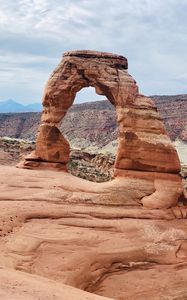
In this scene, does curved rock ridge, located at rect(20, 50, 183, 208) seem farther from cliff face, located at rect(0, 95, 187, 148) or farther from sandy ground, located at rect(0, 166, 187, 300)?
cliff face, located at rect(0, 95, 187, 148)

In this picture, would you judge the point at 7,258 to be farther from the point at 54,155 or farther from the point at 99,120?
the point at 99,120

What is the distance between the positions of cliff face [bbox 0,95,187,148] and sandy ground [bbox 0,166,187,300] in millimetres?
74809

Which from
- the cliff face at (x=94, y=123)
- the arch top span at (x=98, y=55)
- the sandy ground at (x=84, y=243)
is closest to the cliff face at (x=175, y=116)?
the cliff face at (x=94, y=123)

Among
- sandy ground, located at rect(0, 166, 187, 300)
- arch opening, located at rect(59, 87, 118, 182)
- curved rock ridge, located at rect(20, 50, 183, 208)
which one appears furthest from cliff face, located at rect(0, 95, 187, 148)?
sandy ground, located at rect(0, 166, 187, 300)

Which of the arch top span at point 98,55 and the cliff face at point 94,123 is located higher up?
the arch top span at point 98,55

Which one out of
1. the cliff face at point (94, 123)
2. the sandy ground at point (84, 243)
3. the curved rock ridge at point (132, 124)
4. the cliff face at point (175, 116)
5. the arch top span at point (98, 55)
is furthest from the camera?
the cliff face at point (94, 123)

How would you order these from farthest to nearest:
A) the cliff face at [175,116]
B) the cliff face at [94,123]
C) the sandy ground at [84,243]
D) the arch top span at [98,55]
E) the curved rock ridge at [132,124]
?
the cliff face at [94,123] < the cliff face at [175,116] < the arch top span at [98,55] < the curved rock ridge at [132,124] < the sandy ground at [84,243]

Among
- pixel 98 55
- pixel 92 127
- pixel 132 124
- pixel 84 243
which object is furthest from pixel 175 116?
pixel 84 243

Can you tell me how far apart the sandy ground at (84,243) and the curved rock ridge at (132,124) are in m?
1.26

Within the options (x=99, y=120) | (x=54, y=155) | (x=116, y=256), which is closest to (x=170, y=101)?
(x=99, y=120)

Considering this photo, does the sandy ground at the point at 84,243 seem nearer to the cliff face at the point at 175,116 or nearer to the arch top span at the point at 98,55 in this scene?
the arch top span at the point at 98,55

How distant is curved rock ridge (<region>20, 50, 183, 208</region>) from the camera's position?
2280cm

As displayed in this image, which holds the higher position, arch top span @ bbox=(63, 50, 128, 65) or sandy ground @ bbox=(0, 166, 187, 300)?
arch top span @ bbox=(63, 50, 128, 65)

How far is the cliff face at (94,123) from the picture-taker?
10081 cm
